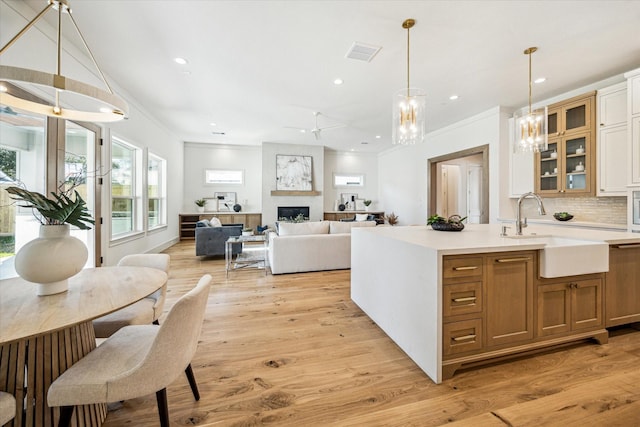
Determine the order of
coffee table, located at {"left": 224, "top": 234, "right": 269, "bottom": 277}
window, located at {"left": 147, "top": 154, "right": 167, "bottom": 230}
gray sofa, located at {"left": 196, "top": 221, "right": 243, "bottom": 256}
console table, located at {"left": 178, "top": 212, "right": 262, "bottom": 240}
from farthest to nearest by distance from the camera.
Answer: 1. console table, located at {"left": 178, "top": 212, "right": 262, "bottom": 240}
2. window, located at {"left": 147, "top": 154, "right": 167, "bottom": 230}
3. gray sofa, located at {"left": 196, "top": 221, "right": 243, "bottom": 256}
4. coffee table, located at {"left": 224, "top": 234, "right": 269, "bottom": 277}

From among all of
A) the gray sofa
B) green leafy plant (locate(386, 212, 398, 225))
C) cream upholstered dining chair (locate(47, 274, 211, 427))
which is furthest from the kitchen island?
green leafy plant (locate(386, 212, 398, 225))

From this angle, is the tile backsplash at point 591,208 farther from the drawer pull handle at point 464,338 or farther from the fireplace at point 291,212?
the fireplace at point 291,212

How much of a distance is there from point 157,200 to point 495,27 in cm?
712

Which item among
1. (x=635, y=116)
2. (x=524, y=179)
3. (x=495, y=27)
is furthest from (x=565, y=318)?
(x=524, y=179)

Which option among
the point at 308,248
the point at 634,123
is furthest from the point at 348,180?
the point at 634,123

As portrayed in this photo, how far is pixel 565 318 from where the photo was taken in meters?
1.99

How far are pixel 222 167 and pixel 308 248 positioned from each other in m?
5.50

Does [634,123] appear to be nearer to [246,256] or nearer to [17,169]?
[246,256]

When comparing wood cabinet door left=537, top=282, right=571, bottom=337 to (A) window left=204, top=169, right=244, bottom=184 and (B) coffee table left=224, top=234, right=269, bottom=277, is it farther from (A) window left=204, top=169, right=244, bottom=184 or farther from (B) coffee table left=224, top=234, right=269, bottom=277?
(A) window left=204, top=169, right=244, bottom=184

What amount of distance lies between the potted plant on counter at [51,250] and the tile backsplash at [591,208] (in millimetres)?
6038

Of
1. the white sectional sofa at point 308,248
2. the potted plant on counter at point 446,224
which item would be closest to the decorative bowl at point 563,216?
the potted plant on counter at point 446,224

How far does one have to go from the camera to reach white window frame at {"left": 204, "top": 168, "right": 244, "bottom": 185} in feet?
27.6

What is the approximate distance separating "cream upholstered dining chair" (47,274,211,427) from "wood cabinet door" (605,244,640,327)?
304 centimetres

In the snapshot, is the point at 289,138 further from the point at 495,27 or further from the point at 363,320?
the point at 363,320
